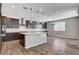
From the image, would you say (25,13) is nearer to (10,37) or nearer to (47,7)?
(47,7)

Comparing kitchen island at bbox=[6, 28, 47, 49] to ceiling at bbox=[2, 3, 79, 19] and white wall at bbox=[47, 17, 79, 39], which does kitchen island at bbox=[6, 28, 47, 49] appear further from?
ceiling at bbox=[2, 3, 79, 19]

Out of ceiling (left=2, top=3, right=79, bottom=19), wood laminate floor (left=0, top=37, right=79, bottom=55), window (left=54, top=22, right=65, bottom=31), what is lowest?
wood laminate floor (left=0, top=37, right=79, bottom=55)

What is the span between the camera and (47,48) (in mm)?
2217

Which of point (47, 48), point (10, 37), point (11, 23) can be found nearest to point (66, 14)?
point (47, 48)

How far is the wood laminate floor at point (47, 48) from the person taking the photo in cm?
212

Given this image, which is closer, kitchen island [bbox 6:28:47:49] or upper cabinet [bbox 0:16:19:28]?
upper cabinet [bbox 0:16:19:28]

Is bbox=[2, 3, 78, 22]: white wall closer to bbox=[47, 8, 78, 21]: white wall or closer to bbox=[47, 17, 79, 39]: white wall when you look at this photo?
bbox=[47, 8, 78, 21]: white wall

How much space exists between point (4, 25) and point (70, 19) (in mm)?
1496

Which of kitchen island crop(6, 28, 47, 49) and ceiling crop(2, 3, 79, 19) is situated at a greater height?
ceiling crop(2, 3, 79, 19)

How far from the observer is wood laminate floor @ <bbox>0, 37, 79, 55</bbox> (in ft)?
6.97

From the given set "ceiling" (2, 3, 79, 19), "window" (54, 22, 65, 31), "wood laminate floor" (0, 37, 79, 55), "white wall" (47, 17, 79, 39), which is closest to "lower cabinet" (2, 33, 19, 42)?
"wood laminate floor" (0, 37, 79, 55)

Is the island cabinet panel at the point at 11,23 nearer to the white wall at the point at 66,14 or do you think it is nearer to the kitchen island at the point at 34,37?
the kitchen island at the point at 34,37

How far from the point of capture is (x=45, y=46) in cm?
222
